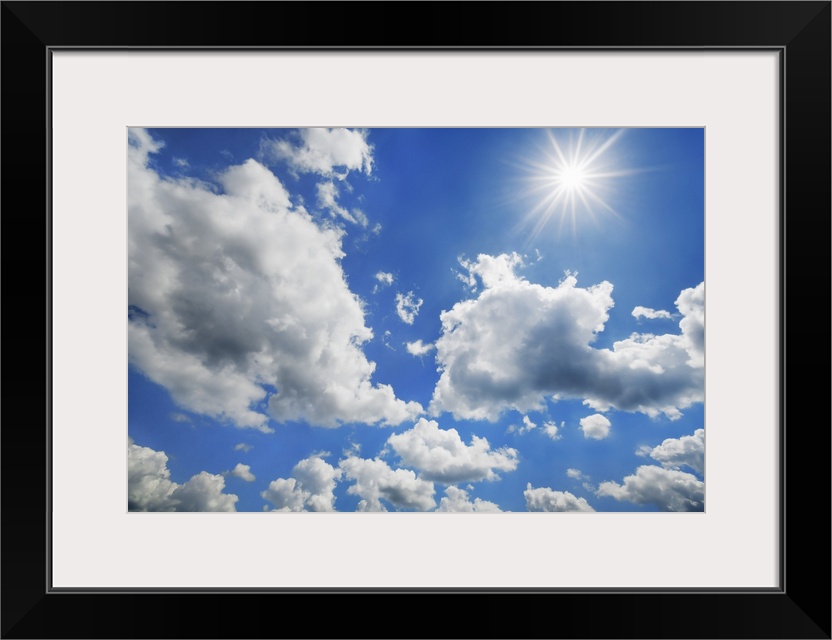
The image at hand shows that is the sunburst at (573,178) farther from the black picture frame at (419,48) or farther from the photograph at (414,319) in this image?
the black picture frame at (419,48)

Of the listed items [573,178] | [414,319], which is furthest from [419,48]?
[414,319]

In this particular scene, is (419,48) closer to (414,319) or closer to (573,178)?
(573,178)

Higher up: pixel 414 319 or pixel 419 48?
pixel 419 48

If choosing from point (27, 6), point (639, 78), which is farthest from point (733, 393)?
point (27, 6)

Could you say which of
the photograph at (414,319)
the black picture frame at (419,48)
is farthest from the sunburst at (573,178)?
the black picture frame at (419,48)

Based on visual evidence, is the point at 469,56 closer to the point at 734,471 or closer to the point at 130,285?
the point at 130,285

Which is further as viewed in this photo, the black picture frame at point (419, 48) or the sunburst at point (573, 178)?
the sunburst at point (573, 178)

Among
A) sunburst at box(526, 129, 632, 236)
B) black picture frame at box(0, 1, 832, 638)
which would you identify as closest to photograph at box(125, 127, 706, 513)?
sunburst at box(526, 129, 632, 236)
